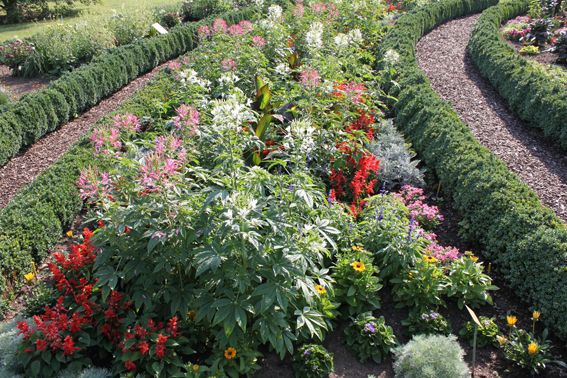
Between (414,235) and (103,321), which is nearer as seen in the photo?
(103,321)

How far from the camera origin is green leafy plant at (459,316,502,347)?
3258 mm

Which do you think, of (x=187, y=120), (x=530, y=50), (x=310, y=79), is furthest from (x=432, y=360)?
(x=530, y=50)

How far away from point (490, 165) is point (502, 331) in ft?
6.69

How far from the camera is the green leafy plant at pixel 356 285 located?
11.2 feet

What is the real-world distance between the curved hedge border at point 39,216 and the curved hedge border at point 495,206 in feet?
12.6

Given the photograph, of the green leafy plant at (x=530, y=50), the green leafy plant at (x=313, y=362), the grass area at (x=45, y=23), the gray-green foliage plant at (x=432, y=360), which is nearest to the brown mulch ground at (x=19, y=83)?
the grass area at (x=45, y=23)

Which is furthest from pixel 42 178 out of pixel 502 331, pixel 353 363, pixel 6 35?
pixel 6 35

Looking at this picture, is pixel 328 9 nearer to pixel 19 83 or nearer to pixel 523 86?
pixel 523 86

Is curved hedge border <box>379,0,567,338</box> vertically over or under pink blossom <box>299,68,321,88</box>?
under

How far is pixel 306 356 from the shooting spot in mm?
2986

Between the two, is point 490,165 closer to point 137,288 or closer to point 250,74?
point 250,74

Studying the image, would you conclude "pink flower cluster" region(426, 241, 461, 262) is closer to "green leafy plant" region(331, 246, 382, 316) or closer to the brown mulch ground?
"green leafy plant" region(331, 246, 382, 316)

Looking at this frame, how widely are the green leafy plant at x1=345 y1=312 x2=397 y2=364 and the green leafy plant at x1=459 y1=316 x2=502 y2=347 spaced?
605mm

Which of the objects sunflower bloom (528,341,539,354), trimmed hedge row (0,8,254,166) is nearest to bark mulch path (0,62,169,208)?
trimmed hedge row (0,8,254,166)
